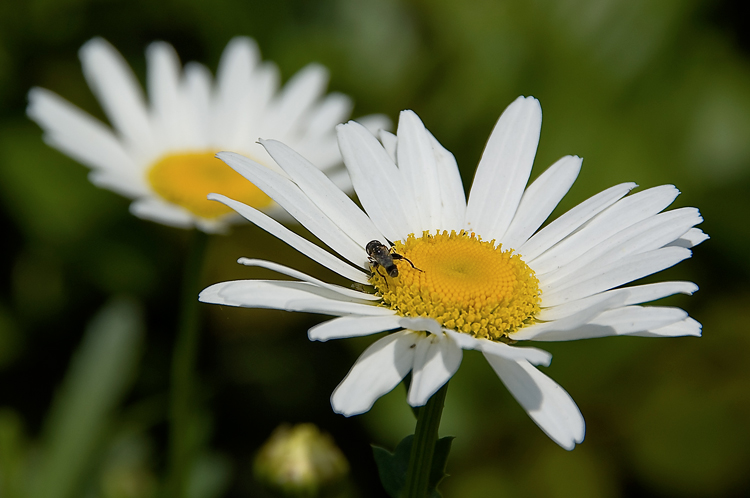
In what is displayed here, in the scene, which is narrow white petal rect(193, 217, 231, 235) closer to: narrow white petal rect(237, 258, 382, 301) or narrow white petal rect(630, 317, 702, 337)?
narrow white petal rect(237, 258, 382, 301)

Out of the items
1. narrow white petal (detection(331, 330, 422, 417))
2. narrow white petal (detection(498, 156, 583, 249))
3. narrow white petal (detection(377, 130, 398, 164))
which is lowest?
narrow white petal (detection(331, 330, 422, 417))

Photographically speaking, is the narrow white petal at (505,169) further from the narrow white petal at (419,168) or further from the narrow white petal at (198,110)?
the narrow white petal at (198,110)

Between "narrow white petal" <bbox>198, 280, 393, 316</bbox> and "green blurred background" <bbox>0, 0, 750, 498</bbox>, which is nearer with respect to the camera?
"narrow white petal" <bbox>198, 280, 393, 316</bbox>

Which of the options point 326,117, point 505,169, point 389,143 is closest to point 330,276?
point 326,117

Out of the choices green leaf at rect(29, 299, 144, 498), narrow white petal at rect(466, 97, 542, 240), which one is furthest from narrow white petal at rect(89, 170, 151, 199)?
narrow white petal at rect(466, 97, 542, 240)

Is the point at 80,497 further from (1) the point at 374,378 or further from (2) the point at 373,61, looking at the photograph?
(2) the point at 373,61

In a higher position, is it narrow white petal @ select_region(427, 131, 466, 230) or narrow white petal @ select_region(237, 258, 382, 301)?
narrow white petal @ select_region(427, 131, 466, 230)

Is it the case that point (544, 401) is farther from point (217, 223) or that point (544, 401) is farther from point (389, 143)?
point (217, 223)
